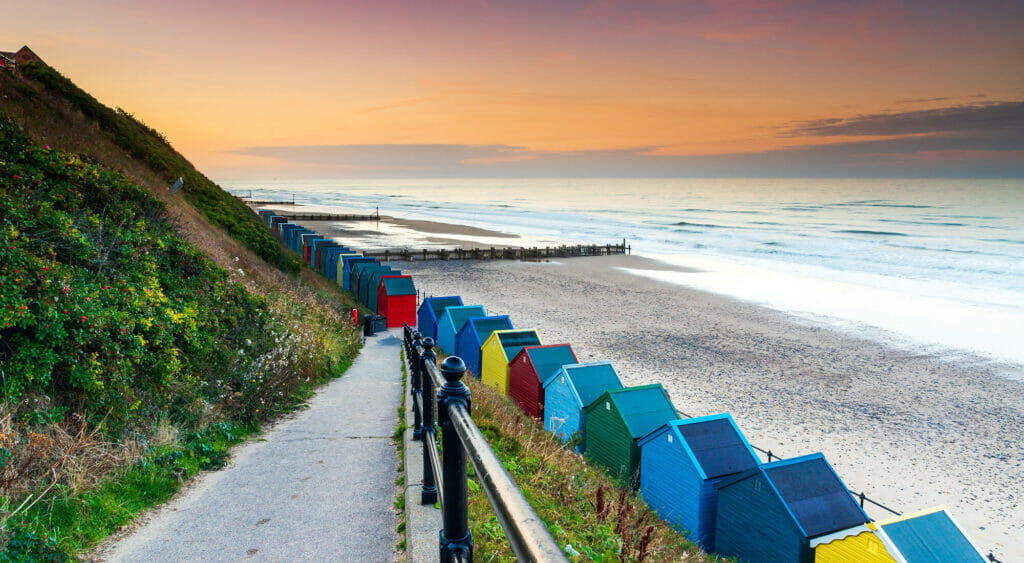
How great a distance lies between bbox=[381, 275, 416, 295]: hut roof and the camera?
1881cm

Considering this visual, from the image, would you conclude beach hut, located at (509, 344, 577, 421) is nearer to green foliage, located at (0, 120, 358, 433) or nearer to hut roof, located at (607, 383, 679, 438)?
hut roof, located at (607, 383, 679, 438)

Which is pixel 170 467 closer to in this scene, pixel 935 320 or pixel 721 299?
pixel 721 299

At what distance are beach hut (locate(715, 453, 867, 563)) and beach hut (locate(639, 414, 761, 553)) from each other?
1.68ft

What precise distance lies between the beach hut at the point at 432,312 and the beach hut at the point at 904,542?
11683mm

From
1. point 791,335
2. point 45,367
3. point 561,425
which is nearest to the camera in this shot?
point 45,367

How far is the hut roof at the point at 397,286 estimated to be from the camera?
18.8 meters

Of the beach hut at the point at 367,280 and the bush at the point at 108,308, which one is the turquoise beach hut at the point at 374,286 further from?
the bush at the point at 108,308

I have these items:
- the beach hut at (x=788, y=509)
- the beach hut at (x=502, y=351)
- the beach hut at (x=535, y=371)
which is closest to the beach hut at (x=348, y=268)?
the beach hut at (x=502, y=351)

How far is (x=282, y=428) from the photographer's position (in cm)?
704

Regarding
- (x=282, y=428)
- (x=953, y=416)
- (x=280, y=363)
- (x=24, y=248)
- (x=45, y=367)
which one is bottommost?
(x=953, y=416)

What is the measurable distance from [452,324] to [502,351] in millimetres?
2807

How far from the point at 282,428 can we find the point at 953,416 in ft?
51.9

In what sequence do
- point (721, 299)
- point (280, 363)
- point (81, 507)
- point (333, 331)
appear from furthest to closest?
point (721, 299)
point (333, 331)
point (280, 363)
point (81, 507)

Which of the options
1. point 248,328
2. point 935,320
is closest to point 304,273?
point 248,328
